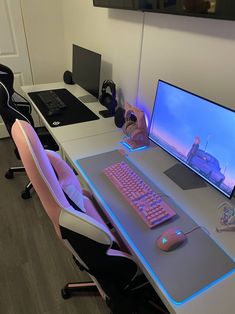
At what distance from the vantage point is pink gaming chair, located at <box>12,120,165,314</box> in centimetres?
70

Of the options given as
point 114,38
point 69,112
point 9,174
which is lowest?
point 9,174

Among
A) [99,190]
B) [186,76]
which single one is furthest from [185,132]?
[99,190]

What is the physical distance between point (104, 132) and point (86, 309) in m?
1.05

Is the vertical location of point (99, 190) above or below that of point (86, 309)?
above

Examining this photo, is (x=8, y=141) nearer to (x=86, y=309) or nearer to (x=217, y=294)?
(x=86, y=309)

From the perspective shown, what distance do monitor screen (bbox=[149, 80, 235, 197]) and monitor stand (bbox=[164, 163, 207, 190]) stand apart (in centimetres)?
8

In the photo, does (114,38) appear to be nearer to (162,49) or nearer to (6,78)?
(162,49)

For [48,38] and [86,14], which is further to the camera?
[48,38]

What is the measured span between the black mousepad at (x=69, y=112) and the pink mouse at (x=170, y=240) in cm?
111

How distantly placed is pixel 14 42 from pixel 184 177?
243 centimetres

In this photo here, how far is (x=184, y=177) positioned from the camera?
1.23m

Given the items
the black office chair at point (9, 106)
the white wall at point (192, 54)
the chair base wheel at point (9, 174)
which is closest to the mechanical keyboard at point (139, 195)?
the white wall at point (192, 54)

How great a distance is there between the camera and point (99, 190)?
1.15 meters

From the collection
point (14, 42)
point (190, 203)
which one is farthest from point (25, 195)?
point (14, 42)
